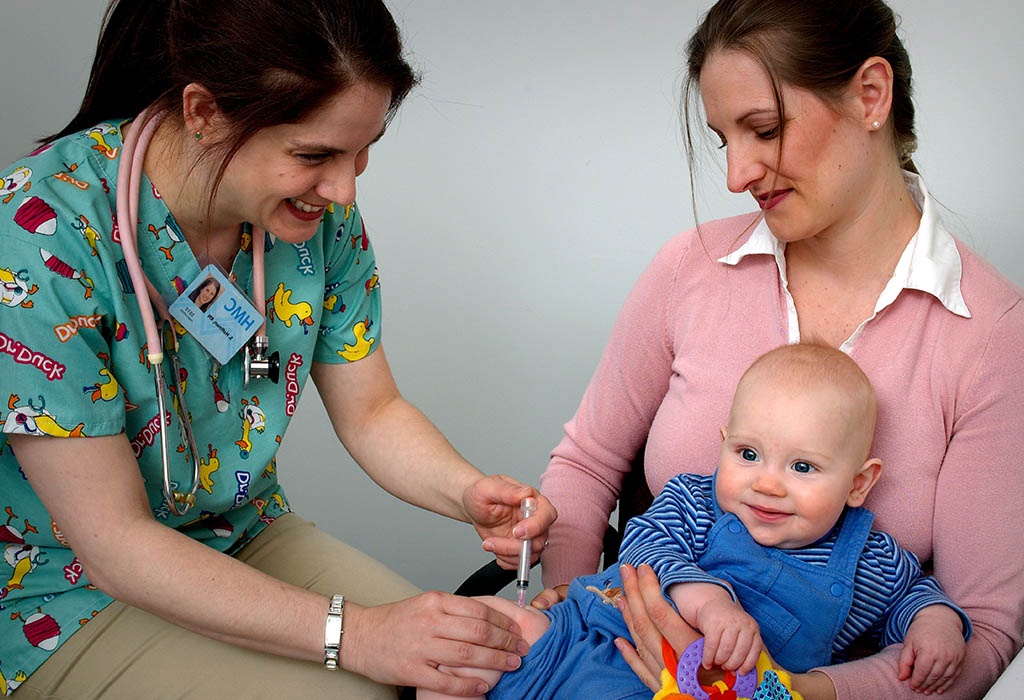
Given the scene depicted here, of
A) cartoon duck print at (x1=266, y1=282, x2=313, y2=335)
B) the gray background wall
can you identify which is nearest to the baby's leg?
cartoon duck print at (x1=266, y1=282, x2=313, y2=335)

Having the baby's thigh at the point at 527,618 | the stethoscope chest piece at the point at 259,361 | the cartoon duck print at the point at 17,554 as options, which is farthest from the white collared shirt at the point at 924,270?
the cartoon duck print at the point at 17,554

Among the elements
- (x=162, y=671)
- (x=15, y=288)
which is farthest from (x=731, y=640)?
(x=15, y=288)

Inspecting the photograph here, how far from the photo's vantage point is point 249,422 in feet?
6.28

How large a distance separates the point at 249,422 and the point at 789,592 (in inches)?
35.7

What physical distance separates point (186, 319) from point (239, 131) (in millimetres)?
326

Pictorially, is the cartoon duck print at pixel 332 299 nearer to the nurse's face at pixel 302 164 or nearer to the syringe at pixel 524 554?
the nurse's face at pixel 302 164

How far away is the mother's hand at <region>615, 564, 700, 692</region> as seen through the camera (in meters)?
1.58

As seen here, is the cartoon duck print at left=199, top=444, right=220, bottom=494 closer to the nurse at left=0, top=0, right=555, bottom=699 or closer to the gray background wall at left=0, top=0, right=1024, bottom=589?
the nurse at left=0, top=0, right=555, bottom=699

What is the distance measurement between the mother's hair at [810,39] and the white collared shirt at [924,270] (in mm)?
229

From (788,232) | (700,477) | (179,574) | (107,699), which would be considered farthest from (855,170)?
(107,699)

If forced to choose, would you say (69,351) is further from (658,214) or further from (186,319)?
(658,214)

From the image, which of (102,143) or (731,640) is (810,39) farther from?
(102,143)

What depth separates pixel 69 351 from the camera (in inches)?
61.6

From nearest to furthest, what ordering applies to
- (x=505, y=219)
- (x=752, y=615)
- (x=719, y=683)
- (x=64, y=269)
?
(x=719, y=683), (x=64, y=269), (x=752, y=615), (x=505, y=219)
